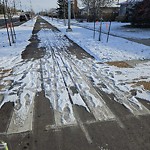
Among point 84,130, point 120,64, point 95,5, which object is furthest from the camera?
point 95,5

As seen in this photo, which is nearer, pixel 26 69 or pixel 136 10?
pixel 26 69

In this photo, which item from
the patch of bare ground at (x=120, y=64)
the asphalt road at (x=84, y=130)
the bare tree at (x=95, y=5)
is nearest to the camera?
the asphalt road at (x=84, y=130)

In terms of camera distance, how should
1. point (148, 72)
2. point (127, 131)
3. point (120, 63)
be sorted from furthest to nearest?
point (120, 63), point (148, 72), point (127, 131)

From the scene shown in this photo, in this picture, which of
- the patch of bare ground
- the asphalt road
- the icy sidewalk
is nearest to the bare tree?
the patch of bare ground

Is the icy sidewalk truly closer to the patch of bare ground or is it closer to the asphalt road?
the asphalt road

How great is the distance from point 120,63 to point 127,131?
14.9ft

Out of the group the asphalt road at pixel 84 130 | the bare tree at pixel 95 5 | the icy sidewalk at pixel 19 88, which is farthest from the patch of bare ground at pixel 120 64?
the bare tree at pixel 95 5

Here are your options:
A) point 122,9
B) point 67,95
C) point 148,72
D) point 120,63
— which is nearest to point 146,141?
point 67,95

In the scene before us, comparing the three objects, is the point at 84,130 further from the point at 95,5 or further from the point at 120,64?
the point at 95,5

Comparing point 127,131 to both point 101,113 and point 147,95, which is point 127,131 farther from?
point 147,95

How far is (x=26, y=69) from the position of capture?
7004 millimetres

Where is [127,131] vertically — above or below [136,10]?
below

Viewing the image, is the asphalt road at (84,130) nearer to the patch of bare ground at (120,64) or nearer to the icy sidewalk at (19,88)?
the icy sidewalk at (19,88)

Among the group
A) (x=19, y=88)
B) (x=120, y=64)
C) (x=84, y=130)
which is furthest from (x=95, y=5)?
(x=84, y=130)
